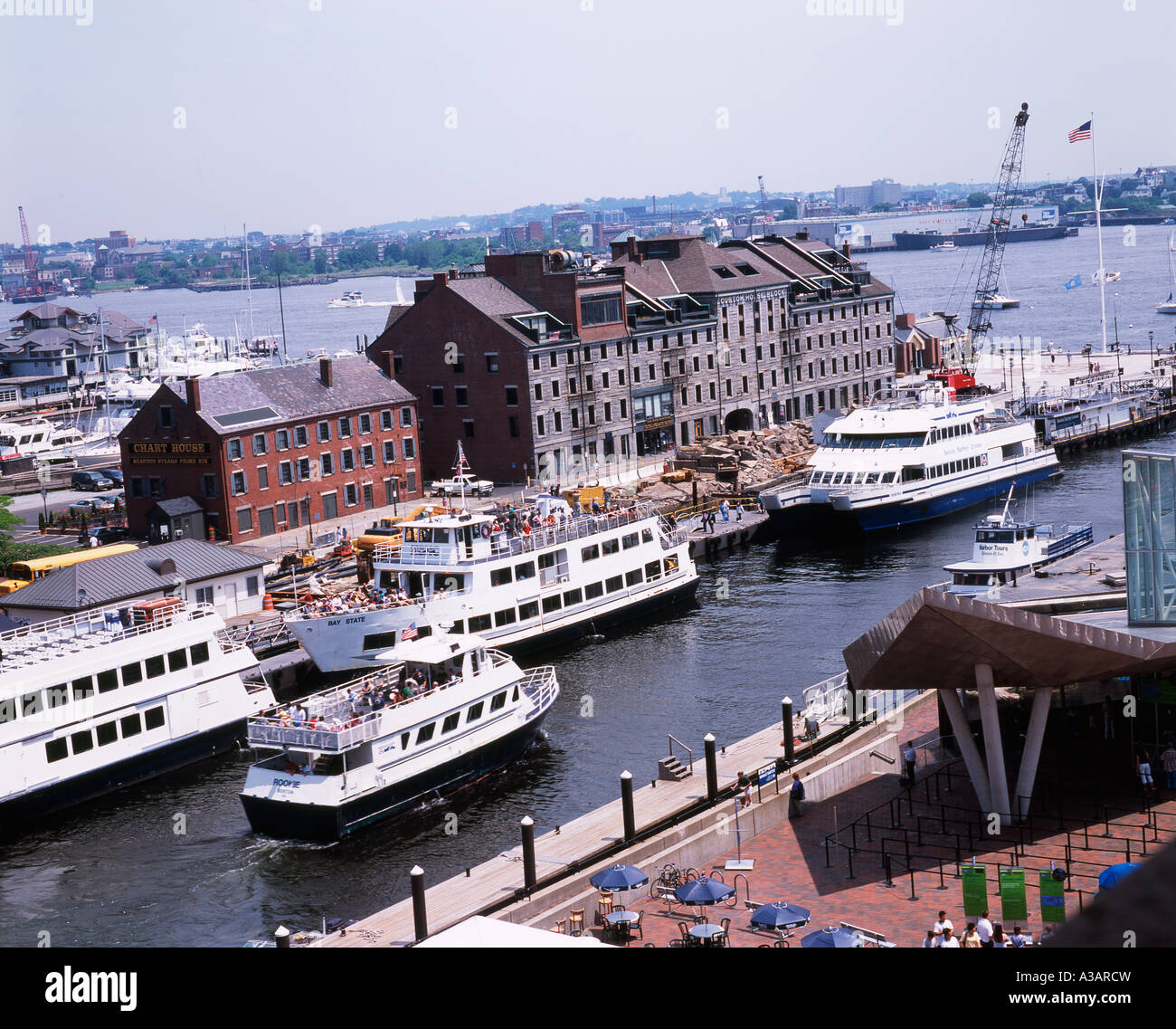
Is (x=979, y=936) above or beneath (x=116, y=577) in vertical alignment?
beneath

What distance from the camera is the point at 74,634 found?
4450cm

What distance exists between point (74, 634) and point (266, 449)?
29163mm

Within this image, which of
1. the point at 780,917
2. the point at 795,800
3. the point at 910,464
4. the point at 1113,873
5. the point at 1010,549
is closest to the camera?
the point at 1113,873

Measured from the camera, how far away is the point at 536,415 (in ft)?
278

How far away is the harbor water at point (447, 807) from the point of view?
111 feet

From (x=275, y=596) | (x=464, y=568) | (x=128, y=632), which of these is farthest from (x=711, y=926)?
(x=275, y=596)

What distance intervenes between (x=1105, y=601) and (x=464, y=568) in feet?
84.8

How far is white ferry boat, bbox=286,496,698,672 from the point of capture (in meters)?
50.3

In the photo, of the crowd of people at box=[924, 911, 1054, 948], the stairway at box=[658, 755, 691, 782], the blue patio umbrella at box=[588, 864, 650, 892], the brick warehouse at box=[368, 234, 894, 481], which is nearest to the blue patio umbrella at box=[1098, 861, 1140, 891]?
the crowd of people at box=[924, 911, 1054, 948]

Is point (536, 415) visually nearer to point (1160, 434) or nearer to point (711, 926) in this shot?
point (1160, 434)

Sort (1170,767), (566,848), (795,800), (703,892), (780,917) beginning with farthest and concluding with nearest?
(566,848) < (795,800) < (1170,767) < (703,892) < (780,917)

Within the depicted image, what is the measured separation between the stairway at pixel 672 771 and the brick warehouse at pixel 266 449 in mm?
38832

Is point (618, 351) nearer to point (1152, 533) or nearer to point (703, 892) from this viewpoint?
point (1152, 533)

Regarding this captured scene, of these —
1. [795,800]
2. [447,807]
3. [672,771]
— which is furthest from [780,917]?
[447,807]
